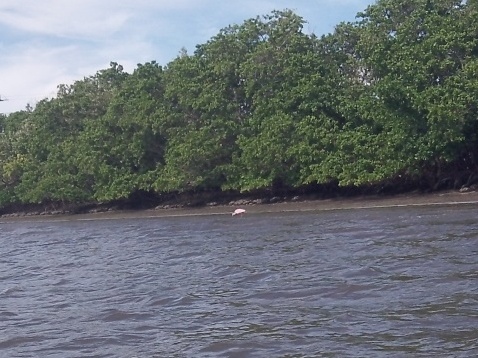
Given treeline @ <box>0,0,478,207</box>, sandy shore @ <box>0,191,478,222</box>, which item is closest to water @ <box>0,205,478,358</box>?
sandy shore @ <box>0,191,478,222</box>

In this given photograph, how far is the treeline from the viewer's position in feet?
97.9

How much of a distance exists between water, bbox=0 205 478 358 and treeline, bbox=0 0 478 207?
22.2 ft

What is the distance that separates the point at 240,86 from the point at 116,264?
67.7ft

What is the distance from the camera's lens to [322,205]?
33.9 metres

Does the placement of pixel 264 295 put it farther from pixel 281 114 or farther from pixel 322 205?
pixel 281 114

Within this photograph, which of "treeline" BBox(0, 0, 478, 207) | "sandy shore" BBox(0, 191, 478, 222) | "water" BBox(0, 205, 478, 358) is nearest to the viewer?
"water" BBox(0, 205, 478, 358)

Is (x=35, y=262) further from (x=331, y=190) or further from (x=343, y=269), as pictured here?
(x=331, y=190)

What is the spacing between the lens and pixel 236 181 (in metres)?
38.1

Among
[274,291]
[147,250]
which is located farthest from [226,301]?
[147,250]

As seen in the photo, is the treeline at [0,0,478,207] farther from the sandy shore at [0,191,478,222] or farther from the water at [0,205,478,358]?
the water at [0,205,478,358]

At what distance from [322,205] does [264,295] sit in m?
20.8

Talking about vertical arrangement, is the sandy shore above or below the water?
above

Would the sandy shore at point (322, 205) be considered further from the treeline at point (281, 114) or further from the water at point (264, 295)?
the water at point (264, 295)

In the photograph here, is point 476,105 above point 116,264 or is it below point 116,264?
above
